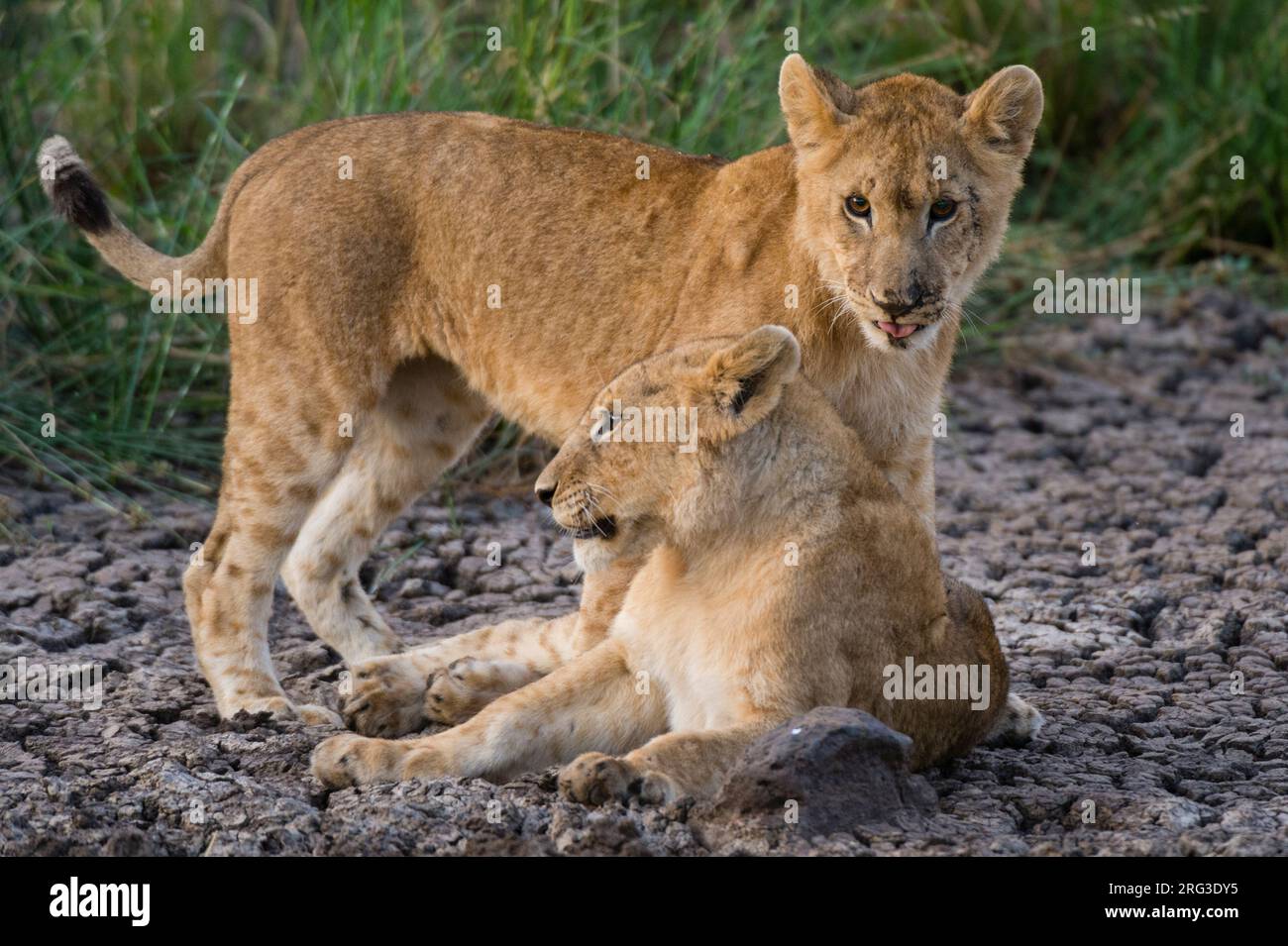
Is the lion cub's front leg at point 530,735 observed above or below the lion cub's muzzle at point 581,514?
below

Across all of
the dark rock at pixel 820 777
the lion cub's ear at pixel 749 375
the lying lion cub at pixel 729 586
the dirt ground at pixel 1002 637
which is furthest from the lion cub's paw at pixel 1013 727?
the lion cub's ear at pixel 749 375

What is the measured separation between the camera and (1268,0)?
10844mm

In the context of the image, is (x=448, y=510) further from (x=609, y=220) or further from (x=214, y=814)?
(x=214, y=814)

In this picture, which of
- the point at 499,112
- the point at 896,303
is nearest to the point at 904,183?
the point at 896,303

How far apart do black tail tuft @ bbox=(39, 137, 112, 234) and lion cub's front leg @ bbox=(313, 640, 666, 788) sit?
6.89 feet

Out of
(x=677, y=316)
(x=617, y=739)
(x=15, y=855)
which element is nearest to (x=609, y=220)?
(x=677, y=316)

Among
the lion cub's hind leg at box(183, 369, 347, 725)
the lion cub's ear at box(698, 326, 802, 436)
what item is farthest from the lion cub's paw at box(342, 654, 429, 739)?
the lion cub's ear at box(698, 326, 802, 436)

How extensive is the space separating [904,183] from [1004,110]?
Answer: 1.42ft

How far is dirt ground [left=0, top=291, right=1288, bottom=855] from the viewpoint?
4109 millimetres

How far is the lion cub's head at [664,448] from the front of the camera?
4422 mm

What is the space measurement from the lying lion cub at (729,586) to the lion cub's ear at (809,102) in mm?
948

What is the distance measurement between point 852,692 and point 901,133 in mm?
1604

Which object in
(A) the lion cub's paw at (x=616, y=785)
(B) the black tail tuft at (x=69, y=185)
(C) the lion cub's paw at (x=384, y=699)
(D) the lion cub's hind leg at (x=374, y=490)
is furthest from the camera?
(D) the lion cub's hind leg at (x=374, y=490)

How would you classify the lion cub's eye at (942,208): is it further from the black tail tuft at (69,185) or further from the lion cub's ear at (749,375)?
the black tail tuft at (69,185)
